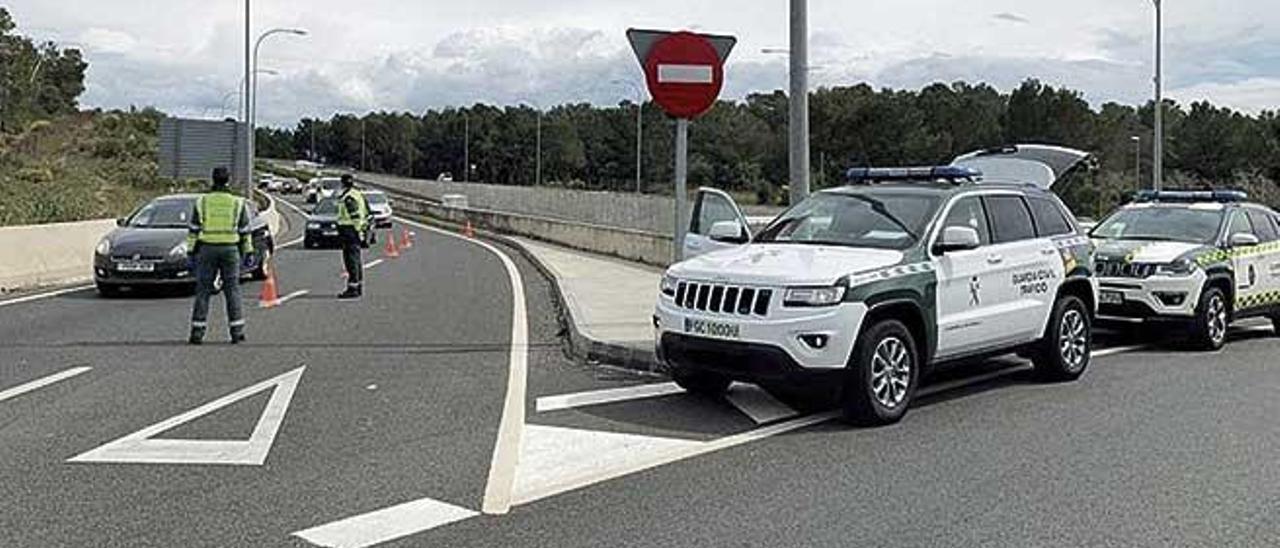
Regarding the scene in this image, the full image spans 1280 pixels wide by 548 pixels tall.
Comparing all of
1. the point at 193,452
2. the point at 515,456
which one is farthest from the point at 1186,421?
the point at 193,452

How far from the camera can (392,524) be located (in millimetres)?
5965

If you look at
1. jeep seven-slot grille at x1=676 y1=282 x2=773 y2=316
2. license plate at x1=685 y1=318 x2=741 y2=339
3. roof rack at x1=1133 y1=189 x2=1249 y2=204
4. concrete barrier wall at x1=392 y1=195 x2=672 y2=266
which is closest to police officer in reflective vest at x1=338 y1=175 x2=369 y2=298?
concrete barrier wall at x1=392 y1=195 x2=672 y2=266

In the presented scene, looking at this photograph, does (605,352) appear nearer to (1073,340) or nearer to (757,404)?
(757,404)

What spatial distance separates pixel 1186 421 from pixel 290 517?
6071mm

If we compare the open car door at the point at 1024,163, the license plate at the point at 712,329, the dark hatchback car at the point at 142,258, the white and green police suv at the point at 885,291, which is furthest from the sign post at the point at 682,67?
the dark hatchback car at the point at 142,258

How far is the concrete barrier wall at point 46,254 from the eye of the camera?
20.0 m

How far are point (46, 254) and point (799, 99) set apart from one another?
1477 centimetres

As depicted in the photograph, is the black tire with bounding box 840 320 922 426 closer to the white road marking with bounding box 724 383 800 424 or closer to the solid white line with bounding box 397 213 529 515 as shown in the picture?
the white road marking with bounding box 724 383 800 424

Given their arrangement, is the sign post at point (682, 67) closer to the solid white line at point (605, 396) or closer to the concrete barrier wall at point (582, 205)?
the solid white line at point (605, 396)

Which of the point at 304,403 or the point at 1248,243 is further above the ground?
the point at 1248,243

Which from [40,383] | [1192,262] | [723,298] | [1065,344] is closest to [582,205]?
[1192,262]

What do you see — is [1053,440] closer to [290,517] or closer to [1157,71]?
[290,517]

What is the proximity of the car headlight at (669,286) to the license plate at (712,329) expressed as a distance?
32 centimetres

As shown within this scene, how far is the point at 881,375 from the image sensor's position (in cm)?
854
